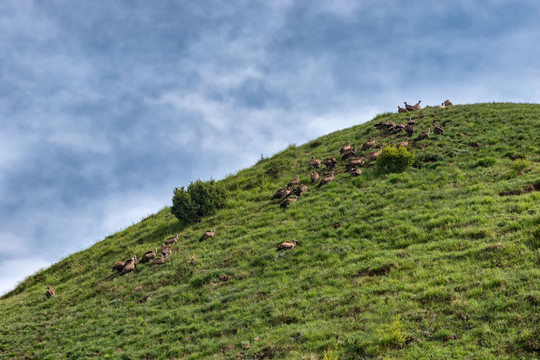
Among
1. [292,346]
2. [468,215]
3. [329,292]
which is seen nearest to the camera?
[292,346]

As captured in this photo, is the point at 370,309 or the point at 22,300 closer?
the point at 370,309

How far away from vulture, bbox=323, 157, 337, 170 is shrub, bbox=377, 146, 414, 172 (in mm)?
4660

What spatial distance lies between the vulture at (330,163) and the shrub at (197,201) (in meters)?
9.35

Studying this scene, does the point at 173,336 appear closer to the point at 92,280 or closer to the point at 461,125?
the point at 92,280

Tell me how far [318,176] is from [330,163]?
2161 millimetres

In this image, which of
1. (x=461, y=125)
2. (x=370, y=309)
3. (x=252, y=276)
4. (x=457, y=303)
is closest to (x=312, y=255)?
(x=252, y=276)

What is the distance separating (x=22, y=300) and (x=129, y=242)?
28.3ft

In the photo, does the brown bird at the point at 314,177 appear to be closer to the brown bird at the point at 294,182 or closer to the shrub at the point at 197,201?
the brown bird at the point at 294,182

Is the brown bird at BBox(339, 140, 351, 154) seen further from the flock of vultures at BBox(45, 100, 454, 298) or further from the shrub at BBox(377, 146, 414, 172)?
the shrub at BBox(377, 146, 414, 172)

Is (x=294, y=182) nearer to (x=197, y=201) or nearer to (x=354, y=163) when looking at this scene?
(x=354, y=163)

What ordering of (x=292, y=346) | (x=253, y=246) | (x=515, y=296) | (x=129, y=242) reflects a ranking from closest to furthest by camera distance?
(x=515, y=296) < (x=292, y=346) < (x=253, y=246) < (x=129, y=242)

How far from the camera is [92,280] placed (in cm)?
2872

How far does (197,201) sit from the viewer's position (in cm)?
3484

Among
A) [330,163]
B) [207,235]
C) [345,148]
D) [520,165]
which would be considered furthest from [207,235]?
[520,165]
